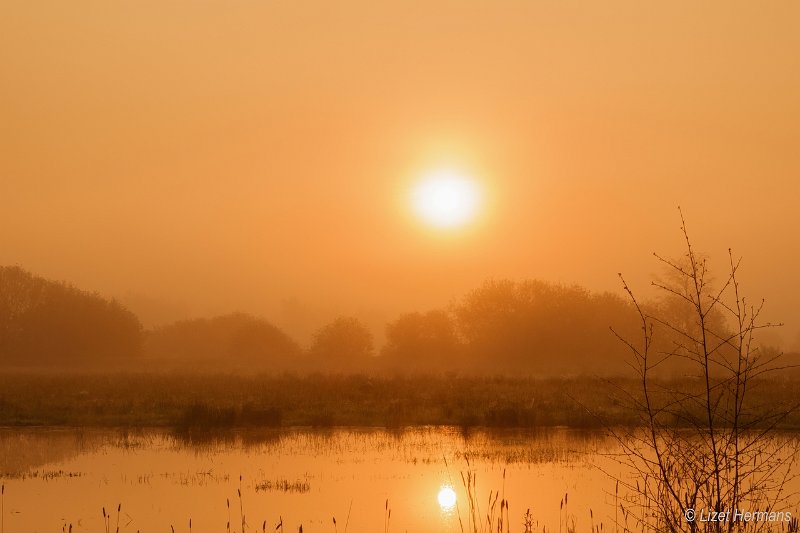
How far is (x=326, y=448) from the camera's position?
20.7 meters

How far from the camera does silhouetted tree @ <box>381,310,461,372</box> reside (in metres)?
74.8

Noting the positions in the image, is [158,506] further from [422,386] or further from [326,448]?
[422,386]

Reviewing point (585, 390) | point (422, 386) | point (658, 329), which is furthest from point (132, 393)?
point (658, 329)

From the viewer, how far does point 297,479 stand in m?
15.8

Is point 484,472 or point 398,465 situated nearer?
point 484,472

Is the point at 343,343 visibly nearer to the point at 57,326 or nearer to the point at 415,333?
the point at 415,333

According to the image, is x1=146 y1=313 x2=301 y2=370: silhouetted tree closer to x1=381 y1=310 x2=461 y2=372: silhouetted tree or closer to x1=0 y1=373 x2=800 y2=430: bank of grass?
x1=381 y1=310 x2=461 y2=372: silhouetted tree

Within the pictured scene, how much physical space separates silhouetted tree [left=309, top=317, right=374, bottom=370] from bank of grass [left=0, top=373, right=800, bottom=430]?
4009 centimetres

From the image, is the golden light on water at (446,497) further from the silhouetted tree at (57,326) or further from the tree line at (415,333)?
the silhouetted tree at (57,326)

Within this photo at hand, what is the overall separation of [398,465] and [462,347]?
5775 centimetres

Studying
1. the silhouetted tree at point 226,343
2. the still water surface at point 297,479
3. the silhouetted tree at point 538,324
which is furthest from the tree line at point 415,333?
the still water surface at point 297,479

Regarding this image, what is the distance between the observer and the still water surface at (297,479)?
40.5 feet

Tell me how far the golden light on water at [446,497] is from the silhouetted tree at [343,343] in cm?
6327

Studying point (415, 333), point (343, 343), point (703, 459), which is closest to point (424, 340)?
point (415, 333)
